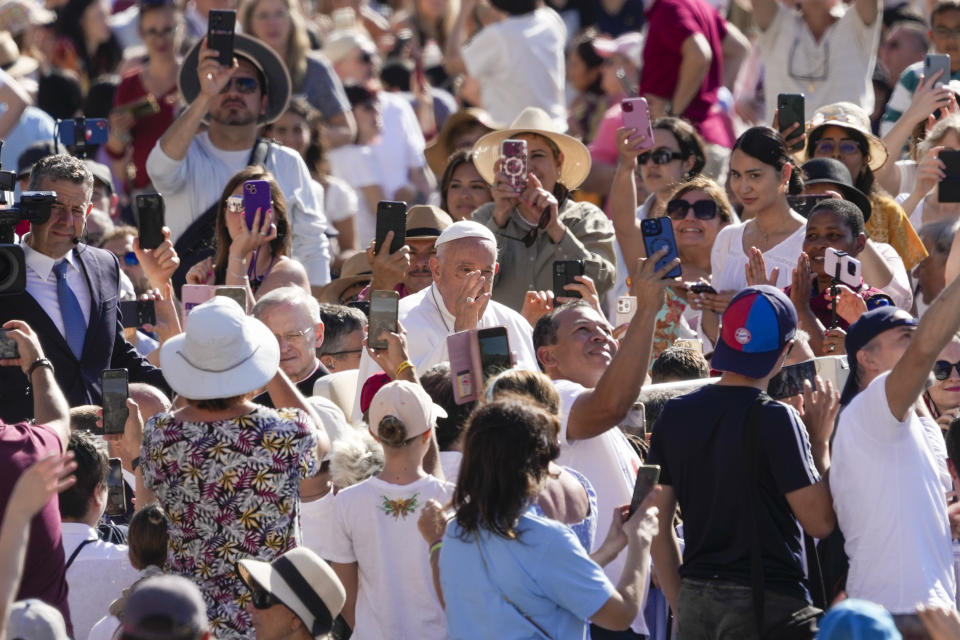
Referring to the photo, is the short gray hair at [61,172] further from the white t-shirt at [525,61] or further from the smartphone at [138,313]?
the white t-shirt at [525,61]

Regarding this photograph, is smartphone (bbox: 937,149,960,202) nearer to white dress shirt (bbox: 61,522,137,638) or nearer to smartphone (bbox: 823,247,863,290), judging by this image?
smartphone (bbox: 823,247,863,290)

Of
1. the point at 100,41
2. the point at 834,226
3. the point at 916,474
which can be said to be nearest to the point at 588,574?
the point at 916,474

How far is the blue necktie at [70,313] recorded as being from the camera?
6.67 metres

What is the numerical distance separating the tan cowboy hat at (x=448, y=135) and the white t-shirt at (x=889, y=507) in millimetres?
5189

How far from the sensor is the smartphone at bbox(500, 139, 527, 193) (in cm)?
786

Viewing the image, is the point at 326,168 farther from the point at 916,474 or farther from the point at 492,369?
the point at 916,474

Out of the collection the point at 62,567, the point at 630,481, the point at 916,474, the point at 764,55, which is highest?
the point at 764,55

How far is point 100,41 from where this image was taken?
1367 centimetres

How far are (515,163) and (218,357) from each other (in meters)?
3.16

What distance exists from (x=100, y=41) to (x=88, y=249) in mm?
7258

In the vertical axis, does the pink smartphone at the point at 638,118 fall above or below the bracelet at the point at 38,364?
above

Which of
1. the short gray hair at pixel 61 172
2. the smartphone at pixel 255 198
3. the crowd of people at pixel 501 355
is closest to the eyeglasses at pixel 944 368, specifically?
the crowd of people at pixel 501 355

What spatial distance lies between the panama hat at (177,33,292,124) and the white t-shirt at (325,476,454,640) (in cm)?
430

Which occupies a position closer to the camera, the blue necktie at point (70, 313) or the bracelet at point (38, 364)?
the bracelet at point (38, 364)
